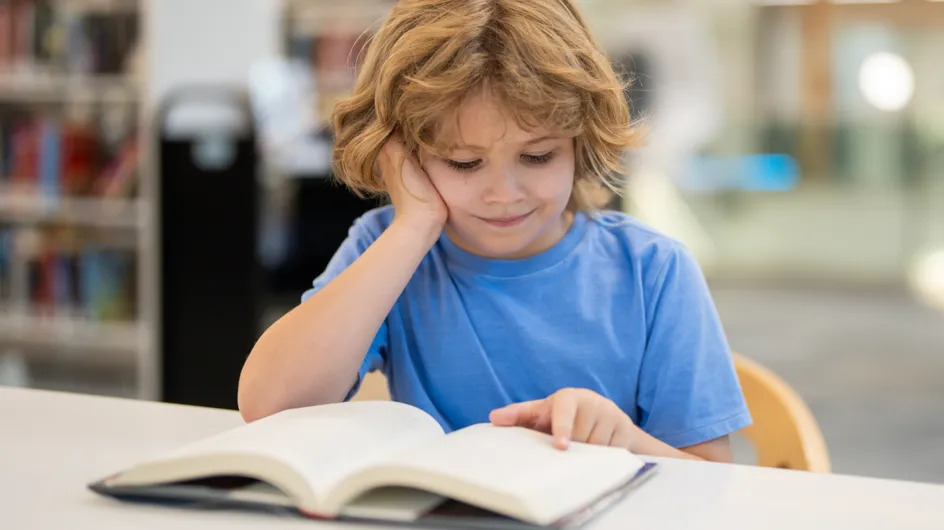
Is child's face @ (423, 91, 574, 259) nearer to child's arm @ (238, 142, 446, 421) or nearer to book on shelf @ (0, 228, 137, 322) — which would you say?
child's arm @ (238, 142, 446, 421)

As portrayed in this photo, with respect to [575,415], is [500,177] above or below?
above

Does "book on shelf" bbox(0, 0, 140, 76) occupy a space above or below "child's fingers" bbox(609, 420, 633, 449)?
above

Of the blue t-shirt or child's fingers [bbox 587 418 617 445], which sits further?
the blue t-shirt

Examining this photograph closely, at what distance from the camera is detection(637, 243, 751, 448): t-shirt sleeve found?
990 mm

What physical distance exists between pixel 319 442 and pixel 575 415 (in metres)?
0.22

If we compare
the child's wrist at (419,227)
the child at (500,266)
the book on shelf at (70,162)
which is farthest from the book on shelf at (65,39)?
the child's wrist at (419,227)

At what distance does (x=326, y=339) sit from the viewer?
3.01 ft

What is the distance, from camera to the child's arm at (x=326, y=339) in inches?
35.9

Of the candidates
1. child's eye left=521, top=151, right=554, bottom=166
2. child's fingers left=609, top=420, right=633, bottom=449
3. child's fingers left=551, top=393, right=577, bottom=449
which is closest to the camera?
child's fingers left=551, top=393, right=577, bottom=449

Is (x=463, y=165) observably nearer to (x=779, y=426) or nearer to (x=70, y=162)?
(x=779, y=426)

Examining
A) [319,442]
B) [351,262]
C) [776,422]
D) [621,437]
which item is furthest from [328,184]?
[319,442]

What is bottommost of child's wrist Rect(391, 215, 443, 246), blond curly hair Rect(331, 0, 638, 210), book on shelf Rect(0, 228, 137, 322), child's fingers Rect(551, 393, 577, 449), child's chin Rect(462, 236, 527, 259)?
book on shelf Rect(0, 228, 137, 322)

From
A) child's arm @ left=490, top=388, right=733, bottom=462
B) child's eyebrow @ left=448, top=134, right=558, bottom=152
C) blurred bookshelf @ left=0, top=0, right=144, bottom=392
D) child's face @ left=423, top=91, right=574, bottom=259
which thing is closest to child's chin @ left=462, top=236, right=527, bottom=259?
child's face @ left=423, top=91, right=574, bottom=259

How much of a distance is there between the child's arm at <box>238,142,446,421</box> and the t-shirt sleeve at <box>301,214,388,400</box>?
93mm
